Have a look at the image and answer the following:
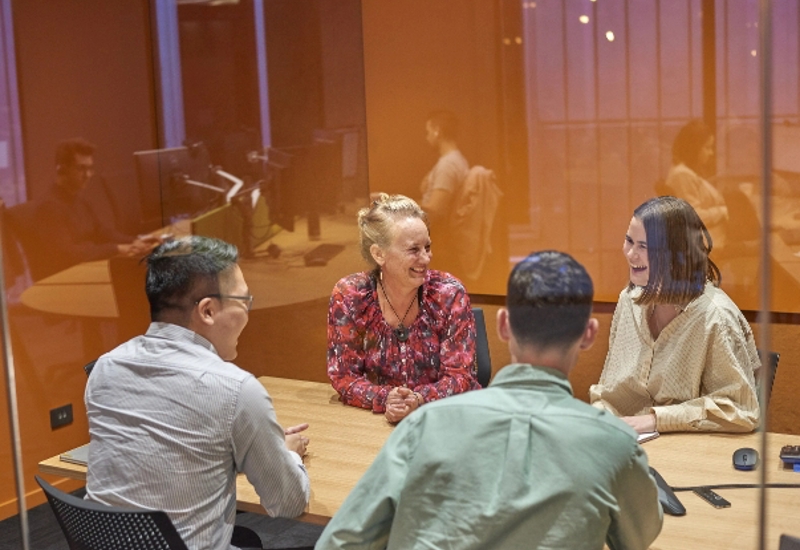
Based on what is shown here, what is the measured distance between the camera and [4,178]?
2.85m

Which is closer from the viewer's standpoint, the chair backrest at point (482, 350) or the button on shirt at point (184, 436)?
the chair backrest at point (482, 350)

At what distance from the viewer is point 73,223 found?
288cm

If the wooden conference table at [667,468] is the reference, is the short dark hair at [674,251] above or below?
above

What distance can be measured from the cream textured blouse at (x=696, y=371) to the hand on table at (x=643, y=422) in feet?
0.05

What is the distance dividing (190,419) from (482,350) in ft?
2.14

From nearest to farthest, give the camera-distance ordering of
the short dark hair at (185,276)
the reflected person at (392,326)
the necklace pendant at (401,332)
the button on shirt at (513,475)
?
the button on shirt at (513,475) → the short dark hair at (185,276) → the reflected person at (392,326) → the necklace pendant at (401,332)

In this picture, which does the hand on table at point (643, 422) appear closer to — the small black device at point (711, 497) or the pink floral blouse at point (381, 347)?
the small black device at point (711, 497)

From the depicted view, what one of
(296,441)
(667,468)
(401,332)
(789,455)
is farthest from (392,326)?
(789,455)

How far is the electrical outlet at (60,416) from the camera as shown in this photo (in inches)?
110

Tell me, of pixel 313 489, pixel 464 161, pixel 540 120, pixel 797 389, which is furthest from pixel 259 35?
pixel 797 389

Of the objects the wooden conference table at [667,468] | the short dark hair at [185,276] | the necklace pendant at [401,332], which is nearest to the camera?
the wooden conference table at [667,468]

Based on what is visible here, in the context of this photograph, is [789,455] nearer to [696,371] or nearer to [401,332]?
[696,371]

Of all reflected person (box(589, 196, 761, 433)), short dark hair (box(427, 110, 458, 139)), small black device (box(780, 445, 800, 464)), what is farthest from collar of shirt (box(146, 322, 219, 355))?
small black device (box(780, 445, 800, 464))

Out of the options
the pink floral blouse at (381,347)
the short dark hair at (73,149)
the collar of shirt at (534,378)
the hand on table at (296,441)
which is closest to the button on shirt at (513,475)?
the collar of shirt at (534,378)
